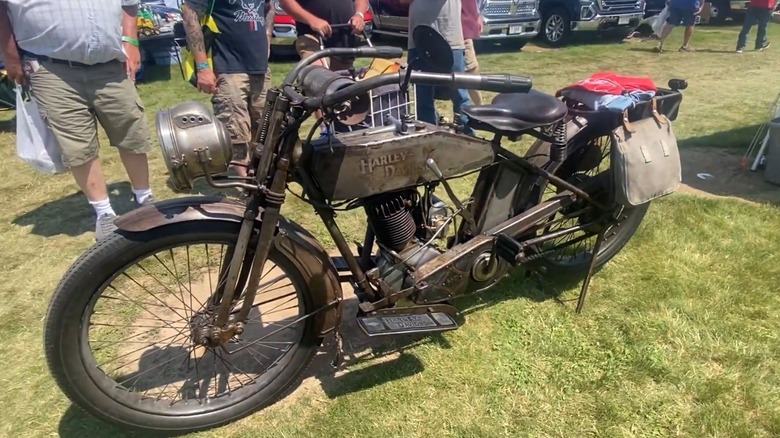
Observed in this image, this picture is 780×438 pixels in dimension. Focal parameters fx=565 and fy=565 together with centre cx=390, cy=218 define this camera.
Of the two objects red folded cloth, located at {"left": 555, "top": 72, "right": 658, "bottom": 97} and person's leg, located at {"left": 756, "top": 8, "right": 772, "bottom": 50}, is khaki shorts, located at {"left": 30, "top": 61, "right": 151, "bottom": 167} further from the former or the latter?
person's leg, located at {"left": 756, "top": 8, "right": 772, "bottom": 50}

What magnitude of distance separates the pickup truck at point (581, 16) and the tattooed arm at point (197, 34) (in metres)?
8.25

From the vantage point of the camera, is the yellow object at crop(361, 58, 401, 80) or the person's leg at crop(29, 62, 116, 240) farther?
the yellow object at crop(361, 58, 401, 80)

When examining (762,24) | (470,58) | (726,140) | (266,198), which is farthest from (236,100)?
(762,24)

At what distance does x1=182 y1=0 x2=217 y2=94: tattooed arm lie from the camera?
135 inches

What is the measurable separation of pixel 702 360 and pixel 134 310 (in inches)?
109

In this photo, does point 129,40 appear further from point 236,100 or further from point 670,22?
point 670,22

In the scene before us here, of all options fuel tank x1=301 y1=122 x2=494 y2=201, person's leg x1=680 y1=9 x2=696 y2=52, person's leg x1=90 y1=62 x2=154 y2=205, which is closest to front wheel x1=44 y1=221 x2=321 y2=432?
fuel tank x1=301 y1=122 x2=494 y2=201

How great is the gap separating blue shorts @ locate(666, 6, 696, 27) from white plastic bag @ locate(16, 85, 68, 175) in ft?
31.8

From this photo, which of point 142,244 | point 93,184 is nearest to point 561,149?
point 142,244

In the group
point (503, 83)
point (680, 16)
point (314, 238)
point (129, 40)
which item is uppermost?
point (129, 40)

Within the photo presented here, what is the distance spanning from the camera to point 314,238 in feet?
7.33

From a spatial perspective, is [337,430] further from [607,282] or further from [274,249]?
[607,282]

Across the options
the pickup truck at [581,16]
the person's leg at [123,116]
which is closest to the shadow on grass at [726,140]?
the person's leg at [123,116]

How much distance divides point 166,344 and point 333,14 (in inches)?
103
